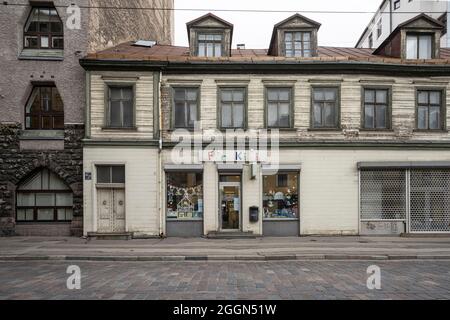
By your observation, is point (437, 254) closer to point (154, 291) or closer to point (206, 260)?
point (206, 260)

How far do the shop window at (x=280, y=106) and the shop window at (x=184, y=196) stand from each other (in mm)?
4450

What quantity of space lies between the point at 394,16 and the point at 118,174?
38966 millimetres

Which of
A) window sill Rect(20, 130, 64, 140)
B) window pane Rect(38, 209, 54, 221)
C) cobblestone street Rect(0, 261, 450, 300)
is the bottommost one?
cobblestone street Rect(0, 261, 450, 300)

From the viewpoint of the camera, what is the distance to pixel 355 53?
1812 cm

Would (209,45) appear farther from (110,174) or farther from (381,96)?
(381,96)

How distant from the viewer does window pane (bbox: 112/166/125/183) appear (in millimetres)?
14719

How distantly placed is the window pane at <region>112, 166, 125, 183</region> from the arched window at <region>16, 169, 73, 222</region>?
7.49 ft

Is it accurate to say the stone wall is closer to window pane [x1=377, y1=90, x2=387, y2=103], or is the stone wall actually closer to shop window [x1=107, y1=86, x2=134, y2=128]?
shop window [x1=107, y1=86, x2=134, y2=128]

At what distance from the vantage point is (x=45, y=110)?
15070 mm

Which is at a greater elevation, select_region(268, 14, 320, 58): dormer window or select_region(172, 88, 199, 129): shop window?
select_region(268, 14, 320, 58): dormer window

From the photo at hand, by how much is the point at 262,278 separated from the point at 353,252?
15.4 feet

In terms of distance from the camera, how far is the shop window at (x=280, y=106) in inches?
591

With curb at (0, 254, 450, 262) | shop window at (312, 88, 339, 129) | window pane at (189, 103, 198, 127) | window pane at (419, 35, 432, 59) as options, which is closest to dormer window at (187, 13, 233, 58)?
window pane at (189, 103, 198, 127)

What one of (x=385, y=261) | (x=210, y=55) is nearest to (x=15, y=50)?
(x=210, y=55)
